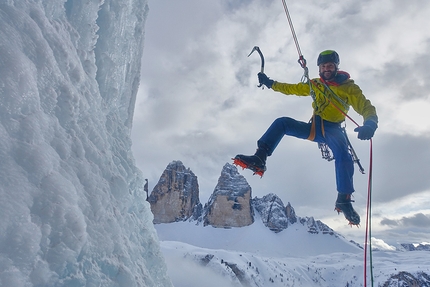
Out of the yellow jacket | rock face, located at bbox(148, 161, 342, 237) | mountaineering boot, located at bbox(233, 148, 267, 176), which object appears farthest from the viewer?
rock face, located at bbox(148, 161, 342, 237)

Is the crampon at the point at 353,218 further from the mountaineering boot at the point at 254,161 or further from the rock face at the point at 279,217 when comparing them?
the rock face at the point at 279,217

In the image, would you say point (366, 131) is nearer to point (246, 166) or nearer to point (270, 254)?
point (246, 166)

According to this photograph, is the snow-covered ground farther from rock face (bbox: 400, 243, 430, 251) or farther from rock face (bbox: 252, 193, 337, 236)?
rock face (bbox: 400, 243, 430, 251)

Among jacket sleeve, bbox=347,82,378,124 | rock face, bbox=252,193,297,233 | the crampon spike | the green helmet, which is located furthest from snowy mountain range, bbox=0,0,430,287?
rock face, bbox=252,193,297,233

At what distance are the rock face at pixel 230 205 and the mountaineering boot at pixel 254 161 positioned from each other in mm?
81593

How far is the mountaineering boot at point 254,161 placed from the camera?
4.90 meters

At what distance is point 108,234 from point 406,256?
82.4 m

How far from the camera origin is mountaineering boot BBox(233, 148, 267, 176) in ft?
16.1

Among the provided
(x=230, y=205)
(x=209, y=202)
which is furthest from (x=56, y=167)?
(x=209, y=202)

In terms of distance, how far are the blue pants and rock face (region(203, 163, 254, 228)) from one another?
3205 inches

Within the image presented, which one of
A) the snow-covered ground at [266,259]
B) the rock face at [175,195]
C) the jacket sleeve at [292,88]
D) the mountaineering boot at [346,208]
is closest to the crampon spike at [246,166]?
the mountaineering boot at [346,208]

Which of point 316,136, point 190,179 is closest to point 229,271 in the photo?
point 316,136

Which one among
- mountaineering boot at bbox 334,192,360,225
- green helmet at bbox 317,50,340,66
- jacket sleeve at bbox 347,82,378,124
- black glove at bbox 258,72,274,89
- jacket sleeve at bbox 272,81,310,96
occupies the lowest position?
mountaineering boot at bbox 334,192,360,225

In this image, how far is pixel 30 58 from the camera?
8.04 feet
